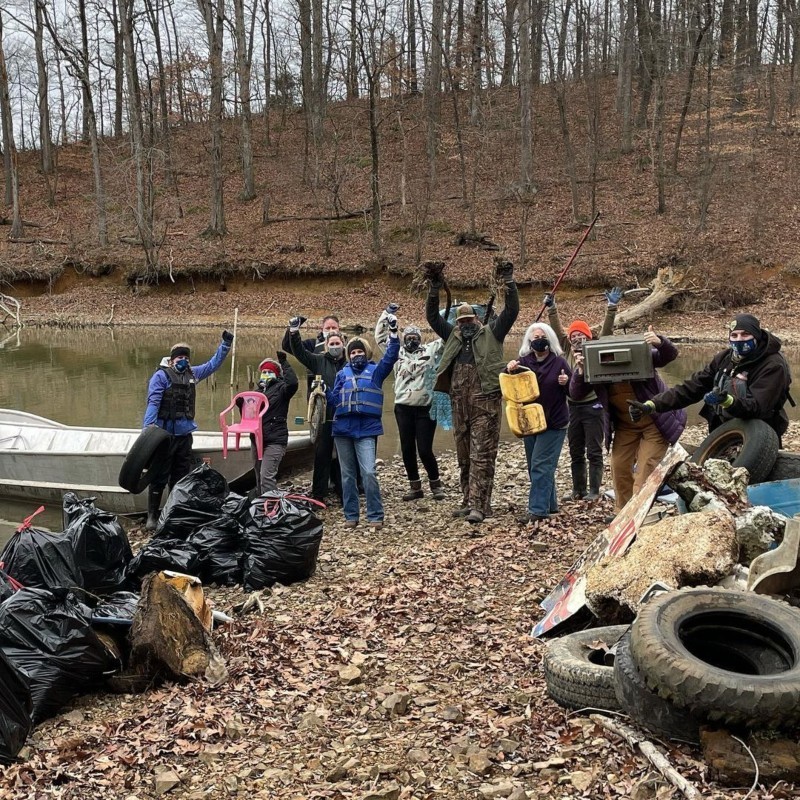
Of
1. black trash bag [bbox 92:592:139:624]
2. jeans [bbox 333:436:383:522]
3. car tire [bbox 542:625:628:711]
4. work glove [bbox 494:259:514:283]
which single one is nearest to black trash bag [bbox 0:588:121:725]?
black trash bag [bbox 92:592:139:624]

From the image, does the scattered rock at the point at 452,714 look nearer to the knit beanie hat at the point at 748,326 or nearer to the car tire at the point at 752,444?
the car tire at the point at 752,444

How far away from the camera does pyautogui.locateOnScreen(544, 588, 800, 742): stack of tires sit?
3328mm

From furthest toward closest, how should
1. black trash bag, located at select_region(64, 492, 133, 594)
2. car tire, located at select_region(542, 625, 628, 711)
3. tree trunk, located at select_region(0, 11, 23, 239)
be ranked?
tree trunk, located at select_region(0, 11, 23, 239)
black trash bag, located at select_region(64, 492, 133, 594)
car tire, located at select_region(542, 625, 628, 711)

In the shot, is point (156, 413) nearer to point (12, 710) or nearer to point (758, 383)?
point (12, 710)

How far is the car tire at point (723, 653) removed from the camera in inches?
130

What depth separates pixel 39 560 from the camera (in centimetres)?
579

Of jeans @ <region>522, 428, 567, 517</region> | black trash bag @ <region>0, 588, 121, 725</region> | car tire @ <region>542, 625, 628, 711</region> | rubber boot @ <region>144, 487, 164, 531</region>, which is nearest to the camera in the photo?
car tire @ <region>542, 625, 628, 711</region>

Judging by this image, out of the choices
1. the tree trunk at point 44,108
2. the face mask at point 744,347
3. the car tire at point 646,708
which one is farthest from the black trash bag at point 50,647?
the tree trunk at point 44,108

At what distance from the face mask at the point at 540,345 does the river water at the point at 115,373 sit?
3.06m

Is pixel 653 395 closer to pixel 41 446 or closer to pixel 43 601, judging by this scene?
Answer: pixel 43 601

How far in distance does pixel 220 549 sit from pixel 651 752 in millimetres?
4333

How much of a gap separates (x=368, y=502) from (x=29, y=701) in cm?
423

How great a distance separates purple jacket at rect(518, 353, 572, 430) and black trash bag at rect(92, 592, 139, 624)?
4.08 m

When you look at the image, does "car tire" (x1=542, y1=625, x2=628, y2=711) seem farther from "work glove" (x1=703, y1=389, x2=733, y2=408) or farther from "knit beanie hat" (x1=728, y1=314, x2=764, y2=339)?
"knit beanie hat" (x1=728, y1=314, x2=764, y2=339)
